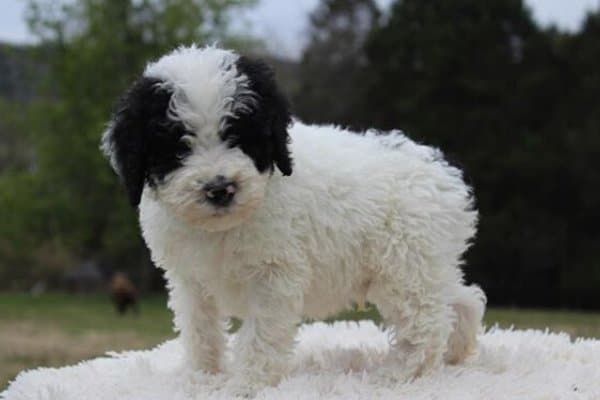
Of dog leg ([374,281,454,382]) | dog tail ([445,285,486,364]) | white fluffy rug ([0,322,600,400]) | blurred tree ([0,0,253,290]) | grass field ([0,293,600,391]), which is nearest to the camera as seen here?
white fluffy rug ([0,322,600,400])

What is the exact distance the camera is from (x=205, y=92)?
376 centimetres

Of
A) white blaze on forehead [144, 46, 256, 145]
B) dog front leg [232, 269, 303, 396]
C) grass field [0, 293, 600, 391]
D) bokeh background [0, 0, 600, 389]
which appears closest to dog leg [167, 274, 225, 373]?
dog front leg [232, 269, 303, 396]

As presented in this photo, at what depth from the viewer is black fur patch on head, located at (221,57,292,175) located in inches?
150

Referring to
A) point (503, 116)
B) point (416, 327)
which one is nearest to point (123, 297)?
point (503, 116)

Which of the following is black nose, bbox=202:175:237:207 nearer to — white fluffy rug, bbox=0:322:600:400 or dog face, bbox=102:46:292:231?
Answer: dog face, bbox=102:46:292:231

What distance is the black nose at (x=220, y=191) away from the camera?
3.63 m

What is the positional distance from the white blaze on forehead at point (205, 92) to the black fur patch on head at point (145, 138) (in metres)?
0.05

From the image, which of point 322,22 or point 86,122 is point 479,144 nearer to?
point 322,22

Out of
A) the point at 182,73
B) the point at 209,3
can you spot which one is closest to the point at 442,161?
the point at 182,73

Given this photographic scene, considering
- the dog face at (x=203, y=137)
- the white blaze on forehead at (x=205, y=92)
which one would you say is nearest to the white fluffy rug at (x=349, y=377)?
the dog face at (x=203, y=137)

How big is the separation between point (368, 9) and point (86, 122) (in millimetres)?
10126

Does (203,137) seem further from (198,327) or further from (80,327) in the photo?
(80,327)

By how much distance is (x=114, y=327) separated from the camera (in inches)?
639

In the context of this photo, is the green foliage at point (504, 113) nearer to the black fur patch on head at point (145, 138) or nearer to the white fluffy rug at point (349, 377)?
the white fluffy rug at point (349, 377)
